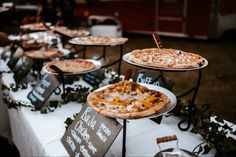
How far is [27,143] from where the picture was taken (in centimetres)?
155

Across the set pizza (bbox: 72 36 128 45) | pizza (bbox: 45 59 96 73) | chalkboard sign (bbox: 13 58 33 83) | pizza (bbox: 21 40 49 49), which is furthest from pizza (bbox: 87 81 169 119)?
pizza (bbox: 21 40 49 49)

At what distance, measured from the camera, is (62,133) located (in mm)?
1342

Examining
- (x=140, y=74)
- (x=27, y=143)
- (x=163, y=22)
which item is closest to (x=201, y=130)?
(x=140, y=74)

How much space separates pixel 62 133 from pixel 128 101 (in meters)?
0.44

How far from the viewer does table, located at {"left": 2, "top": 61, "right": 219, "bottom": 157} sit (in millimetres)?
1200

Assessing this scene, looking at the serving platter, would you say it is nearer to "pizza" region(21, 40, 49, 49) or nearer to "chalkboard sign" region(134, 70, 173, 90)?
"chalkboard sign" region(134, 70, 173, 90)

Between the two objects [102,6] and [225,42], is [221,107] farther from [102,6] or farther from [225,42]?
[102,6]

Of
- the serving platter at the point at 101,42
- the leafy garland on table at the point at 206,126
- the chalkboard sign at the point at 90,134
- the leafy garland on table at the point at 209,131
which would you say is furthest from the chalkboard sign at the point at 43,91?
the leafy garland on table at the point at 209,131

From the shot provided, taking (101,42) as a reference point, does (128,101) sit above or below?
below

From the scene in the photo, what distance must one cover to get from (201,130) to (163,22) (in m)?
6.40

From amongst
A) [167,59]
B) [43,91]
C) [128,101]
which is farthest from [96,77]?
[128,101]

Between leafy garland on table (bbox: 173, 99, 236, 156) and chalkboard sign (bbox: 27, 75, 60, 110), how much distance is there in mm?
729

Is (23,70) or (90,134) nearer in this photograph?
(90,134)

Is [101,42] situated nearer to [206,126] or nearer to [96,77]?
[96,77]
